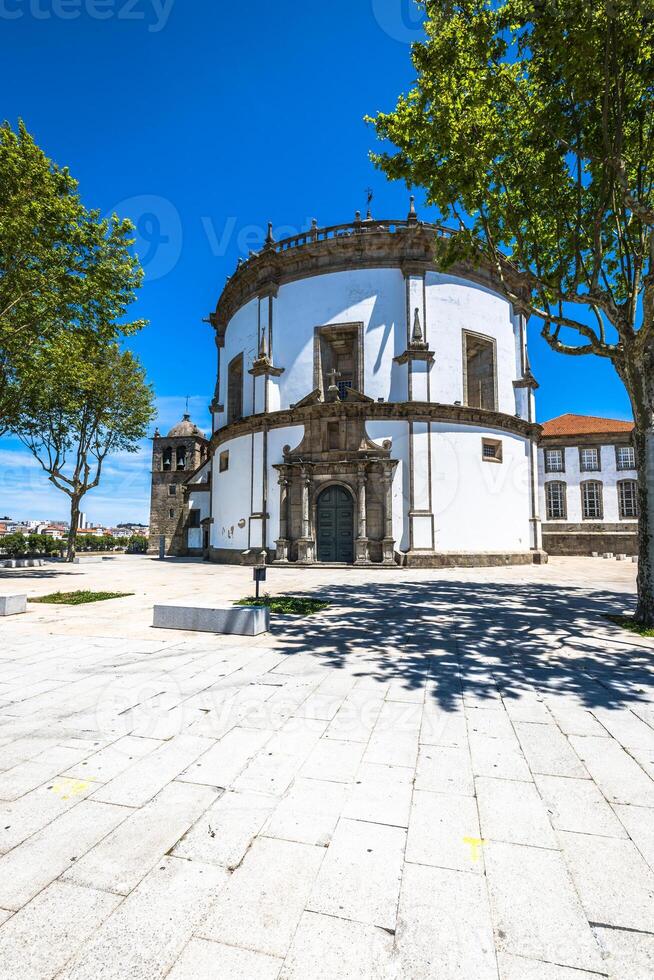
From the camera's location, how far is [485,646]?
673cm

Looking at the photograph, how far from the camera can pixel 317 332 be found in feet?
73.4

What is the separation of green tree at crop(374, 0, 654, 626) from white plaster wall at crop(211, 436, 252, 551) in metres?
Answer: 15.6

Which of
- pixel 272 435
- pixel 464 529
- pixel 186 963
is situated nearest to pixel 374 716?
pixel 186 963

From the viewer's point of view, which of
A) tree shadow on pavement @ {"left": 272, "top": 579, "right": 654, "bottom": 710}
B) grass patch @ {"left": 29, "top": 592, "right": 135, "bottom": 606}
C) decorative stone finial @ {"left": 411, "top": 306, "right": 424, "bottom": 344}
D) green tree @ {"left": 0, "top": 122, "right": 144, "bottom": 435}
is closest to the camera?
tree shadow on pavement @ {"left": 272, "top": 579, "right": 654, "bottom": 710}

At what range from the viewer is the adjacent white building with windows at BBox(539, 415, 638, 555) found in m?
37.2

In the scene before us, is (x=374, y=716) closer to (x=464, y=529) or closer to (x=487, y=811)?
(x=487, y=811)

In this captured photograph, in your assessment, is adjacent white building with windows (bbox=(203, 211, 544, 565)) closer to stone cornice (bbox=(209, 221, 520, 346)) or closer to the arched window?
stone cornice (bbox=(209, 221, 520, 346))

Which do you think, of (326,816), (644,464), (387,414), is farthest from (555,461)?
(326,816)

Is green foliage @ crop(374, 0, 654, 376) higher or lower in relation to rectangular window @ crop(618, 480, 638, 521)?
higher

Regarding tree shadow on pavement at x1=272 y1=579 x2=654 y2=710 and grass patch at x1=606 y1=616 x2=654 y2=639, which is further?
grass patch at x1=606 y1=616 x2=654 y2=639

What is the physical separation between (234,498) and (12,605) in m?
15.0

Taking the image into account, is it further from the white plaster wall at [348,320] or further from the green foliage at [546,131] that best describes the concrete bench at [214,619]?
the white plaster wall at [348,320]

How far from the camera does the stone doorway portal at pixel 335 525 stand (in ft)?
69.3

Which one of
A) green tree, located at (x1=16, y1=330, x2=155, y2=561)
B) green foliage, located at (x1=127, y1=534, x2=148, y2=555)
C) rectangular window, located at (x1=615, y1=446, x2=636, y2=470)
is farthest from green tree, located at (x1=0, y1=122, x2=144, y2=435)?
rectangular window, located at (x1=615, y1=446, x2=636, y2=470)
